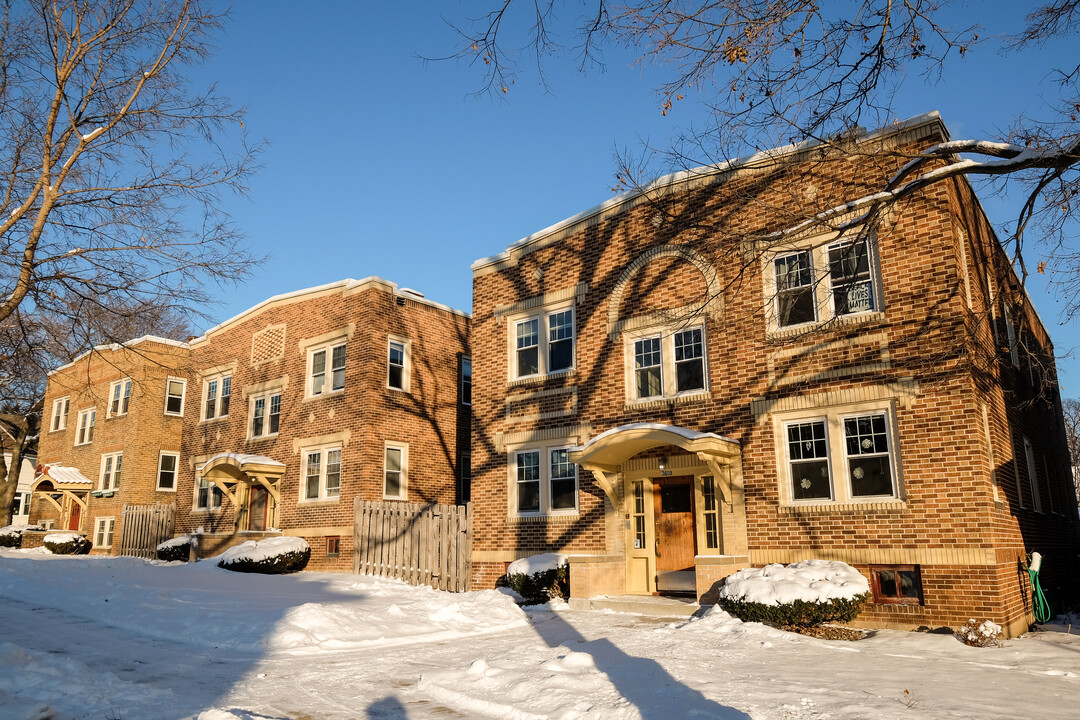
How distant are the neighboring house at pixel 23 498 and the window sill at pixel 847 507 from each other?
45.6 meters

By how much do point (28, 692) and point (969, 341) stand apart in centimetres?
1332

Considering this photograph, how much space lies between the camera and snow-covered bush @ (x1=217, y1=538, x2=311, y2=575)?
20.4 metres

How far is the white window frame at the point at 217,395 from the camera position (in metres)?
27.7

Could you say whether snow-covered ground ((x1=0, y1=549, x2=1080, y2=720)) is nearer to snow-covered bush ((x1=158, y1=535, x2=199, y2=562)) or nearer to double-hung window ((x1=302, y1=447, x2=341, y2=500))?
double-hung window ((x1=302, y1=447, x2=341, y2=500))

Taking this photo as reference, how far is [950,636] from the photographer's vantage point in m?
11.5

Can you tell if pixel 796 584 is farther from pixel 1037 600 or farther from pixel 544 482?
pixel 544 482

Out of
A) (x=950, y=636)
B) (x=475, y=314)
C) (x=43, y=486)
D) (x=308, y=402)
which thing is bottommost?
(x=950, y=636)

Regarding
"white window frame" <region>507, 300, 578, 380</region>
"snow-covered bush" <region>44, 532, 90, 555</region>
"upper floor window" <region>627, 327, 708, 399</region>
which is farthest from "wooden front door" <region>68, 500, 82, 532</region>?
"upper floor window" <region>627, 327, 708, 399</region>

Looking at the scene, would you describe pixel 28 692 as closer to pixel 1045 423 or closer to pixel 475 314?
pixel 475 314

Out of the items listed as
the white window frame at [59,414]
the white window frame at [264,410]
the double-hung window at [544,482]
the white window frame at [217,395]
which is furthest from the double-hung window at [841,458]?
the white window frame at [59,414]

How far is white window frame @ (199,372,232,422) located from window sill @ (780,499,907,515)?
20.5 meters

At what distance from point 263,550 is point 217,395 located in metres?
9.28

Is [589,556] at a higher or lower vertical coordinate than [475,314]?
lower

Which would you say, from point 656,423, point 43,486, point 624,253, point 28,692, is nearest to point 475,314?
point 624,253
